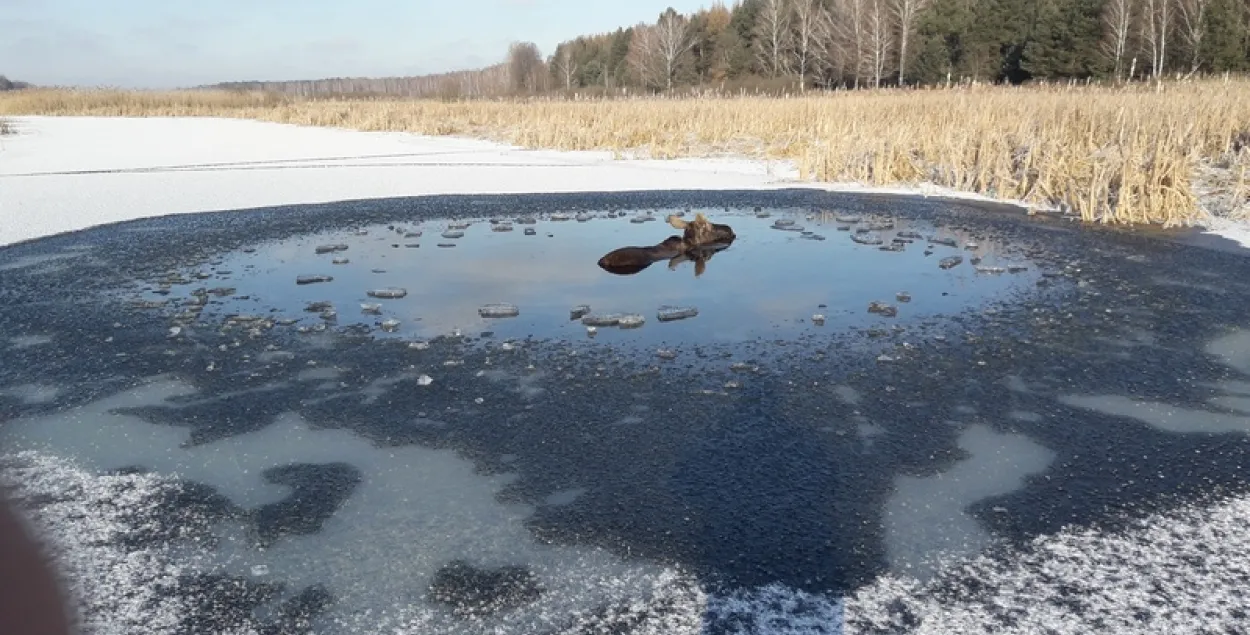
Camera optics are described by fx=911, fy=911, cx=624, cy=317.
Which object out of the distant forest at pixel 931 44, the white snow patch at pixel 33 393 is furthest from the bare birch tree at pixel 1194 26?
the white snow patch at pixel 33 393

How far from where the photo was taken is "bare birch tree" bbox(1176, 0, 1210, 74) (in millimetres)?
28953

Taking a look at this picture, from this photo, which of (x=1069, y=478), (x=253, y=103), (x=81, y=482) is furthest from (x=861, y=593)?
(x=253, y=103)

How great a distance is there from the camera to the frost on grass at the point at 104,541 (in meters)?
2.51

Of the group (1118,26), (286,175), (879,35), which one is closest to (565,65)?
(879,35)

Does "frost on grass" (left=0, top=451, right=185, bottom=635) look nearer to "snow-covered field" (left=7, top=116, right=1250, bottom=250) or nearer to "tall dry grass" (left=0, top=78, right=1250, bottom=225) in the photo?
"snow-covered field" (left=7, top=116, right=1250, bottom=250)

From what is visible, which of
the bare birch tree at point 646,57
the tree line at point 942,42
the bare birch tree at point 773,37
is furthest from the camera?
the bare birch tree at point 646,57

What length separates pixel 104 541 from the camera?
289cm

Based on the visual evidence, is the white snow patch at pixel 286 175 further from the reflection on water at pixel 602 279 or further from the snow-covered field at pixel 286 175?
the reflection on water at pixel 602 279

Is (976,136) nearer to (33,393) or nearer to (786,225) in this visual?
(786,225)

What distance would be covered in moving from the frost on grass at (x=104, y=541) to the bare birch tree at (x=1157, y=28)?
34581 millimetres

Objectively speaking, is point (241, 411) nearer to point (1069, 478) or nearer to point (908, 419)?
point (908, 419)

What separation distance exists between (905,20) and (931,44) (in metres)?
2.59

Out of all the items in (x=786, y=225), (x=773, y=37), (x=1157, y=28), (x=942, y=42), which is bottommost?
(x=786, y=225)

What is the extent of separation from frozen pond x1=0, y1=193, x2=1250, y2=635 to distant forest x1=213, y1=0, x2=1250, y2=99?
1837 centimetres
